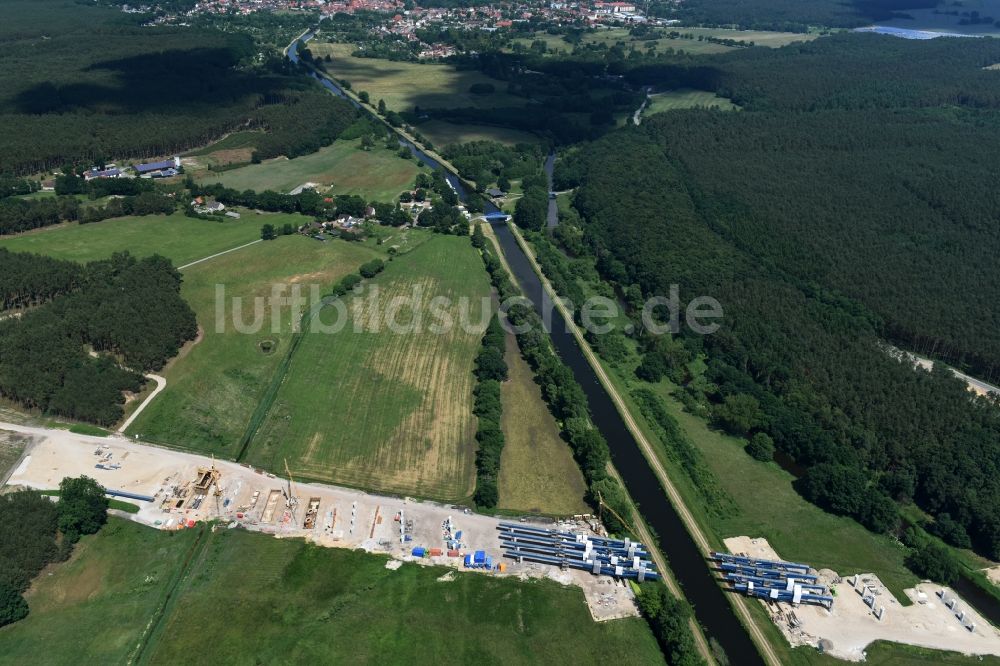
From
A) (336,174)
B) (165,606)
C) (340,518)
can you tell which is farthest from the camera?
(336,174)

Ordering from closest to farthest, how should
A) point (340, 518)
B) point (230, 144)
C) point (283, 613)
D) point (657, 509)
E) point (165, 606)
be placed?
point (283, 613)
point (165, 606)
point (340, 518)
point (657, 509)
point (230, 144)

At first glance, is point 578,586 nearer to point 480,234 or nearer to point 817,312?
point 817,312

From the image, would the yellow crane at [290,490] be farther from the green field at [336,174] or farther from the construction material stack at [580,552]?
the green field at [336,174]

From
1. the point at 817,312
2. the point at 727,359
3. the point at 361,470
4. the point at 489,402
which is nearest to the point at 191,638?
the point at 361,470

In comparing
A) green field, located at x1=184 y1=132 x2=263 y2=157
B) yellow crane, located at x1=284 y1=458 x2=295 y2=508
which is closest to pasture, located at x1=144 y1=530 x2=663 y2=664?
yellow crane, located at x1=284 y1=458 x2=295 y2=508

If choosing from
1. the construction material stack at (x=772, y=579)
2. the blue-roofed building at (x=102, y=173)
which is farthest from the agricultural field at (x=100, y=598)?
the blue-roofed building at (x=102, y=173)

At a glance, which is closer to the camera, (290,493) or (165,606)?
(165,606)

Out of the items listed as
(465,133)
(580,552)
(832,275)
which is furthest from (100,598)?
(465,133)

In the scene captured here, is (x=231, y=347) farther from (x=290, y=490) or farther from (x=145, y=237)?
(x=145, y=237)
